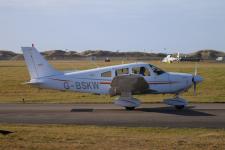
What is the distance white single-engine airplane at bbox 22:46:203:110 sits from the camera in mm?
22344

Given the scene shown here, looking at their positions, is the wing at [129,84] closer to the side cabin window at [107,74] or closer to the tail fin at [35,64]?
the side cabin window at [107,74]

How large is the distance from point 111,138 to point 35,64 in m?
11.1

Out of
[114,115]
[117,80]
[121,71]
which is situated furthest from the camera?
[121,71]

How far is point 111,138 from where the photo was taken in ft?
43.1

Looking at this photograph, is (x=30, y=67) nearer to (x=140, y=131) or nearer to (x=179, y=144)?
(x=140, y=131)

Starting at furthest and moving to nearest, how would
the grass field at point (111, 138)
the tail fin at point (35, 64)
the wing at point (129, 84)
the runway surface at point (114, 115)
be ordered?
the tail fin at point (35, 64), the wing at point (129, 84), the runway surface at point (114, 115), the grass field at point (111, 138)

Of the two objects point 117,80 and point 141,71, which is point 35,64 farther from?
point 141,71

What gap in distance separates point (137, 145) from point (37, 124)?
648 cm

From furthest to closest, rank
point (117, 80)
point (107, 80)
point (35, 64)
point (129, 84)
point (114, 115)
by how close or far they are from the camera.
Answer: point (35, 64), point (107, 80), point (129, 84), point (117, 80), point (114, 115)

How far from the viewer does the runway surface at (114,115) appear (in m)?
17.9

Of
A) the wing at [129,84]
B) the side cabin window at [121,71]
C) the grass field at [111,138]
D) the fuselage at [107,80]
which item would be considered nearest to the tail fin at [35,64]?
the fuselage at [107,80]

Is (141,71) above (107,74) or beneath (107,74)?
above

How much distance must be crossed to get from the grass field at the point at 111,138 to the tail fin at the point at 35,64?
752cm

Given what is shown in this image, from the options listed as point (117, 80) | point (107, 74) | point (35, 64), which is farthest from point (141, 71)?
point (35, 64)
